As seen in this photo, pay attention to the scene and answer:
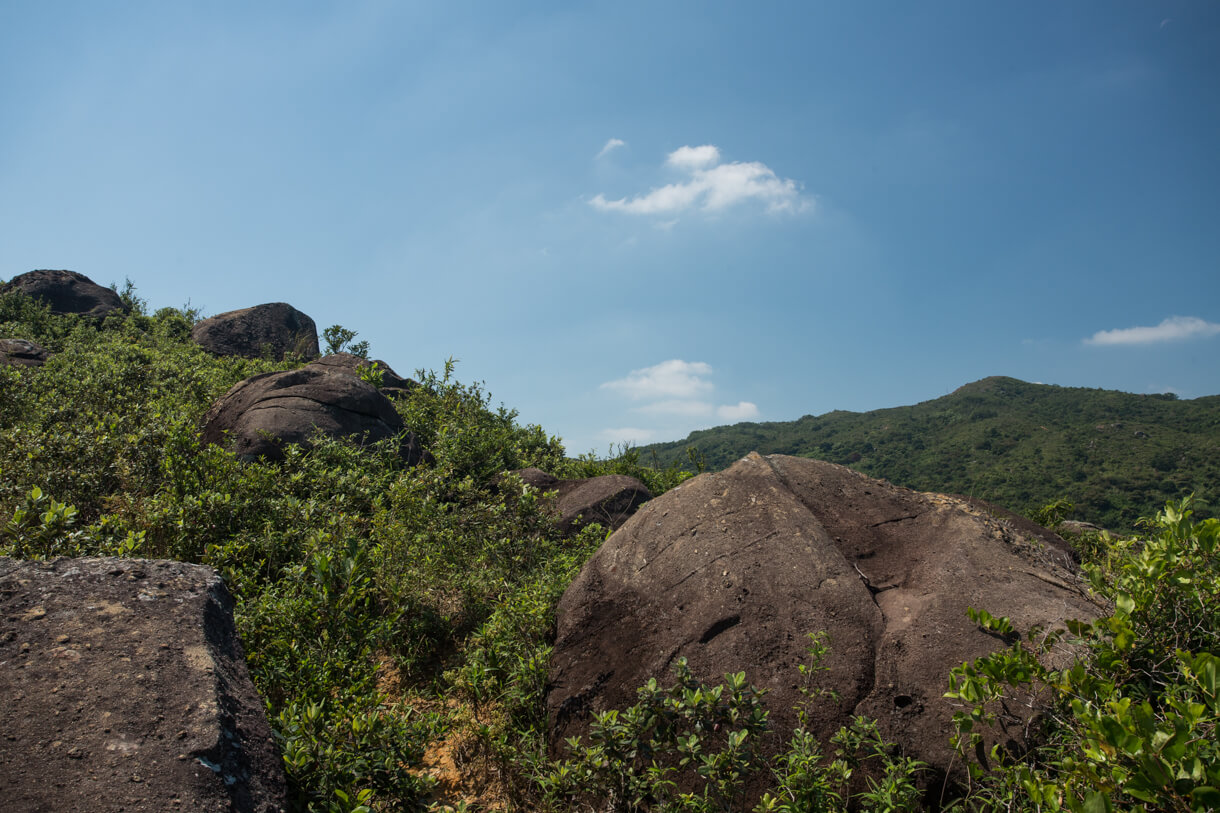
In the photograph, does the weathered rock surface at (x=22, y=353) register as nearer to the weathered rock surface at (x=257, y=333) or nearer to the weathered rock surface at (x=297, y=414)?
the weathered rock surface at (x=257, y=333)

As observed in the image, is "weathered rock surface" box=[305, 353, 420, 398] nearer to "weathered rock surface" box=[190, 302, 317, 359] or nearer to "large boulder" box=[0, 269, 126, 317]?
"weathered rock surface" box=[190, 302, 317, 359]

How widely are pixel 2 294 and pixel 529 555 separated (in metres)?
24.3

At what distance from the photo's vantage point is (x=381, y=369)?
49.3ft

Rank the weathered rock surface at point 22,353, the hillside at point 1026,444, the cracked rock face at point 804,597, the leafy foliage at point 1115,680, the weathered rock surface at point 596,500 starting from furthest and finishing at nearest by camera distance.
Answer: the hillside at point 1026,444 < the weathered rock surface at point 22,353 < the weathered rock surface at point 596,500 < the cracked rock face at point 804,597 < the leafy foliage at point 1115,680

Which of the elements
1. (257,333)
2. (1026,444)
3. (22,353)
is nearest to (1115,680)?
(22,353)

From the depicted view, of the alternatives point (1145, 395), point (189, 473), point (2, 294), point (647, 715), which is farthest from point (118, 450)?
point (1145, 395)

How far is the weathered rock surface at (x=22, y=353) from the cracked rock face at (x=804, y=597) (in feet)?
50.5

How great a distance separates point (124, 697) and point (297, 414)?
7731 mm

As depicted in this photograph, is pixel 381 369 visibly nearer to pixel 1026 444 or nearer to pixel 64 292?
pixel 64 292

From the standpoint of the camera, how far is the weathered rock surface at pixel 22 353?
13776 mm

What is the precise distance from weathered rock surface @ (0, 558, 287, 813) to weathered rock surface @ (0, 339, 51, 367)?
46.4 feet

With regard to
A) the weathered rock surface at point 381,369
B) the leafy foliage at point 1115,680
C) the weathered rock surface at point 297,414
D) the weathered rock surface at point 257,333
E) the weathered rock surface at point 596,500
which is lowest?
the leafy foliage at point 1115,680

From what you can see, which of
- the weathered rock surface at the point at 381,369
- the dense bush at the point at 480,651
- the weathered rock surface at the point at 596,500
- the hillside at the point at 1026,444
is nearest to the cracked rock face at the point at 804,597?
the dense bush at the point at 480,651

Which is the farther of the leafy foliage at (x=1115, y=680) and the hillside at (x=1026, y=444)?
the hillside at (x=1026, y=444)
